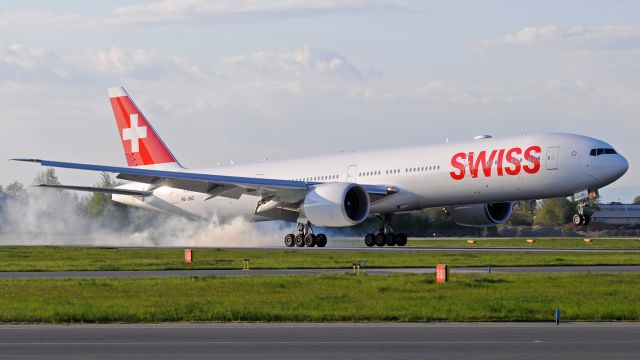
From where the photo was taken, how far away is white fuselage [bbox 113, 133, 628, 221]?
50.2m

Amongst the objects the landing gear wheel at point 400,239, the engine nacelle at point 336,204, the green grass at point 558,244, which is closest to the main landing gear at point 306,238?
the engine nacelle at point 336,204

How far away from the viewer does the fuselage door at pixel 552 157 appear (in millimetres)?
50281

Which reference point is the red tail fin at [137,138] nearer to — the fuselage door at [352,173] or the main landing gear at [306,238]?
the main landing gear at [306,238]

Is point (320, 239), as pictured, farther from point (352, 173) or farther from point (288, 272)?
point (288, 272)

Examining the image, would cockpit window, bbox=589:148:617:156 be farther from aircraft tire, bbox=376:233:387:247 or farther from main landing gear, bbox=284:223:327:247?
main landing gear, bbox=284:223:327:247

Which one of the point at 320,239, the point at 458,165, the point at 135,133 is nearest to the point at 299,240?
the point at 320,239

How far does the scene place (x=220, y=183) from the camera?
190ft

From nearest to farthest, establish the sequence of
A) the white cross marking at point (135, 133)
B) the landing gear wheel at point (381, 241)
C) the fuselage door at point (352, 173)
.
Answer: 1. the fuselage door at point (352, 173)
2. the landing gear wheel at point (381, 241)
3. the white cross marking at point (135, 133)

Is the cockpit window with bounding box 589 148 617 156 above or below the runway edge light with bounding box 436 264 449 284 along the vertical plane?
above

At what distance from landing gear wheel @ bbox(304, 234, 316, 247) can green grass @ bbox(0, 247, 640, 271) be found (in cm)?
397

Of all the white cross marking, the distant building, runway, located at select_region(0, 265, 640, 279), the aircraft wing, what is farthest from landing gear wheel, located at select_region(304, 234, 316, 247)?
the distant building

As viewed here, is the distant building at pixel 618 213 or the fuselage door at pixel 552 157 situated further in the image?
the distant building at pixel 618 213
